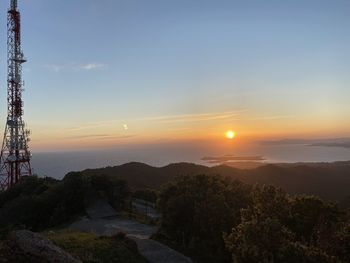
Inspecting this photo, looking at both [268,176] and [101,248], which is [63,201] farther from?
[268,176]

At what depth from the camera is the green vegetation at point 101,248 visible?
1344cm

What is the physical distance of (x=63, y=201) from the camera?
2605 cm

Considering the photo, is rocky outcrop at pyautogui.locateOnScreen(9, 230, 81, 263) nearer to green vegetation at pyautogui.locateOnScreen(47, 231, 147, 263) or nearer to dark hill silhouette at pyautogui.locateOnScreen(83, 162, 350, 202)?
green vegetation at pyautogui.locateOnScreen(47, 231, 147, 263)

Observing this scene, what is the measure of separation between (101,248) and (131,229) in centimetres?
699

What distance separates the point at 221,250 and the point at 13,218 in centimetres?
1410

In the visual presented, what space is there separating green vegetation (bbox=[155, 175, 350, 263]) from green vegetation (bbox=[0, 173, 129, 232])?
8.70 meters

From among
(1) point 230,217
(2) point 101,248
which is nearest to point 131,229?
(1) point 230,217

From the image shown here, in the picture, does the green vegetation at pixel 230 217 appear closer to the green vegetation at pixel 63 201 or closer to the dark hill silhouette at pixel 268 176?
the green vegetation at pixel 63 201

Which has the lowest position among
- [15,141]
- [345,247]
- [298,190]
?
[298,190]

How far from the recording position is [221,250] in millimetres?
16812

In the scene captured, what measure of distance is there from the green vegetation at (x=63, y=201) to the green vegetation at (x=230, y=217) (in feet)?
28.5

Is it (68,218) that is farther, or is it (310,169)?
(310,169)

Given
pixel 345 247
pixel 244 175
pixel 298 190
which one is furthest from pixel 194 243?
pixel 244 175

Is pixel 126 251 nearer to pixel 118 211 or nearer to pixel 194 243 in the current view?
pixel 194 243
